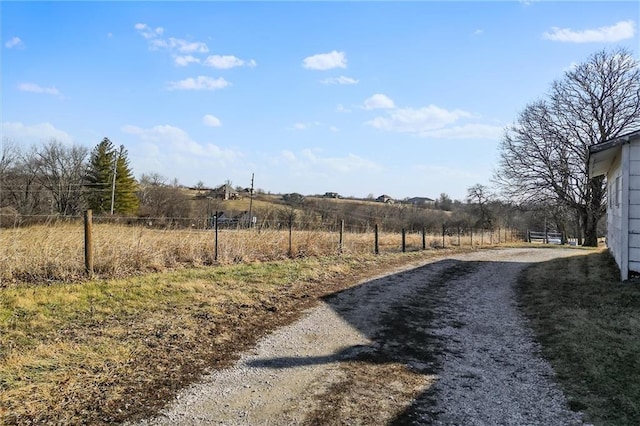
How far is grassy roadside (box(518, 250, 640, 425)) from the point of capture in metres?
4.43

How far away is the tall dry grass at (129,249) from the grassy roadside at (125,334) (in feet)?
2.54

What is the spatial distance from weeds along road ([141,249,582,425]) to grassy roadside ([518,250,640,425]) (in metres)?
0.24

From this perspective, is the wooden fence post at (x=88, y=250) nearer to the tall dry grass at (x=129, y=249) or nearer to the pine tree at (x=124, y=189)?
the tall dry grass at (x=129, y=249)

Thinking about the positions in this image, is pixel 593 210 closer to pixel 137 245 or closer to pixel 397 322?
pixel 397 322

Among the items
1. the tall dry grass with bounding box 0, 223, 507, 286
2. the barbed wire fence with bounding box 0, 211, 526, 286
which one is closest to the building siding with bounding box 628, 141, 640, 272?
the barbed wire fence with bounding box 0, 211, 526, 286

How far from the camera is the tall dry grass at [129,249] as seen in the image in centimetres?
879

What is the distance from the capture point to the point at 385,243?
21.1 metres

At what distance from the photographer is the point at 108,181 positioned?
46594mm

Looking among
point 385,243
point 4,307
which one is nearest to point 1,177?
point 385,243

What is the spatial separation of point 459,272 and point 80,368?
37.2 feet

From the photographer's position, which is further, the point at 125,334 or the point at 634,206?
the point at 634,206

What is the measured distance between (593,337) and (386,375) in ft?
11.6

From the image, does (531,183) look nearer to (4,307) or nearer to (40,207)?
(4,307)

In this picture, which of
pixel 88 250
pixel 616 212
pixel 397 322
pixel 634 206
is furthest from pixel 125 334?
pixel 616 212
